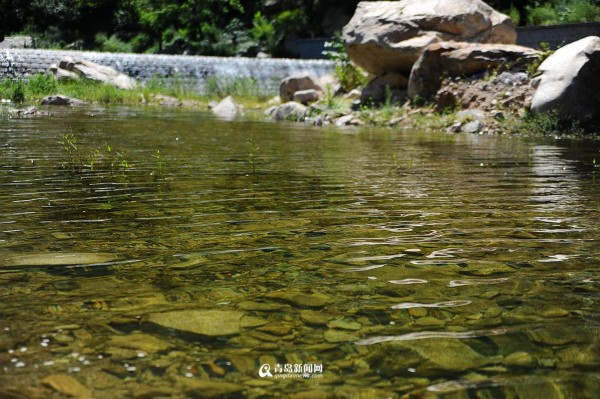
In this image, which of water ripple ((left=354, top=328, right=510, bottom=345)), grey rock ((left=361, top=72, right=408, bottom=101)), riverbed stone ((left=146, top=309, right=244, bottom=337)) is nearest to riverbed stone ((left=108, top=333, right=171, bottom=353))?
riverbed stone ((left=146, top=309, right=244, bottom=337))

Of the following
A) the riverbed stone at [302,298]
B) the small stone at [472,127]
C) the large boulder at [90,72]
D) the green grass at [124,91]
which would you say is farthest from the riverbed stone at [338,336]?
the large boulder at [90,72]

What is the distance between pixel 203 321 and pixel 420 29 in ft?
51.7

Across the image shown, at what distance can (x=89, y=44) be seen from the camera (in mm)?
37844

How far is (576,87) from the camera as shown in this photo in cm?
1221

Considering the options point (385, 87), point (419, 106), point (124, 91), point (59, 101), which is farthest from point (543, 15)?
point (59, 101)

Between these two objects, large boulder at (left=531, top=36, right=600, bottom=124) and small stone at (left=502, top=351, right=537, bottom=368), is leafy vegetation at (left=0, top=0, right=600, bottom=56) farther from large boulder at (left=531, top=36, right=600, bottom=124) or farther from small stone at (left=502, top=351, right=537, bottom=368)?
small stone at (left=502, top=351, right=537, bottom=368)

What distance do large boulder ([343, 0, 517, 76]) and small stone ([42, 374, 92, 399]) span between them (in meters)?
15.7

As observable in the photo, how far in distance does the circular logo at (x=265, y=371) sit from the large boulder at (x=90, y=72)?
72.2 feet

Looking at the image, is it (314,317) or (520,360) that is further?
(314,317)

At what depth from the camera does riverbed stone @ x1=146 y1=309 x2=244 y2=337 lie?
219 cm

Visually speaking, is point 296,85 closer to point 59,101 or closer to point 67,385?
point 59,101

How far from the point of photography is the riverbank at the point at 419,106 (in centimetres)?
1320

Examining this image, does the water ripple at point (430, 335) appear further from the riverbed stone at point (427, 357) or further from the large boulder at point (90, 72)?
the large boulder at point (90, 72)

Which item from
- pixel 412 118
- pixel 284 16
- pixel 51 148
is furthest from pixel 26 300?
pixel 284 16
